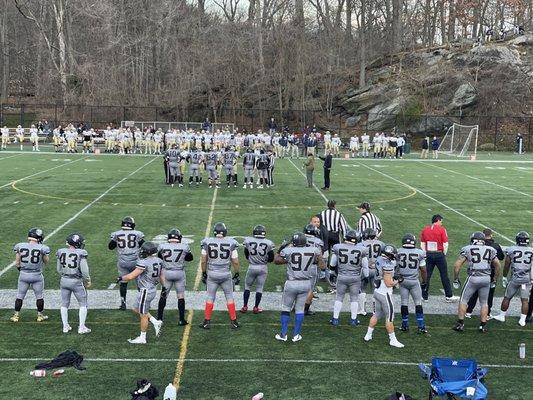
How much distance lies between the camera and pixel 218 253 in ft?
33.2

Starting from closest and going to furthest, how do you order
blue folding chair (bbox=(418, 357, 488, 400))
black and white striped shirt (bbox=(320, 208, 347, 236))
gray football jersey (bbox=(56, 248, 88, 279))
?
blue folding chair (bbox=(418, 357, 488, 400))
gray football jersey (bbox=(56, 248, 88, 279))
black and white striped shirt (bbox=(320, 208, 347, 236))

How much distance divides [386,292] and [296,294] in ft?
4.21

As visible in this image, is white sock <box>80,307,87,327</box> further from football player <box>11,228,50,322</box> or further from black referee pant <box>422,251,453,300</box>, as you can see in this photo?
black referee pant <box>422,251,453,300</box>

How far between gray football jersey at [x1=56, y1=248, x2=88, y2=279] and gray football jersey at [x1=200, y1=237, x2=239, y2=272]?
1826 mm

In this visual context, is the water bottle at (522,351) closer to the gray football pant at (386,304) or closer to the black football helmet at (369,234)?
the gray football pant at (386,304)

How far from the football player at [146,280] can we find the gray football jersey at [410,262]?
356cm

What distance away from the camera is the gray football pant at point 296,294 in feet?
31.9

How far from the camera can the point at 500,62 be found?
177 ft

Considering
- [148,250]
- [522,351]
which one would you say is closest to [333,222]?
[148,250]

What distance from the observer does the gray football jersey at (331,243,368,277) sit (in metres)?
10.3

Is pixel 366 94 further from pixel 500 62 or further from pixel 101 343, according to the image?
pixel 101 343

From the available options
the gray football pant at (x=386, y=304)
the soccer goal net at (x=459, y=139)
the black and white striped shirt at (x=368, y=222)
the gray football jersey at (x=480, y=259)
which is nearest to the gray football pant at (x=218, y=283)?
the gray football pant at (x=386, y=304)

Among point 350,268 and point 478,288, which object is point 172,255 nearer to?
Result: point 350,268

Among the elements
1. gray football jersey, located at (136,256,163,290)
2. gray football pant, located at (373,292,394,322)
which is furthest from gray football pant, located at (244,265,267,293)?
gray football pant, located at (373,292,394,322)
